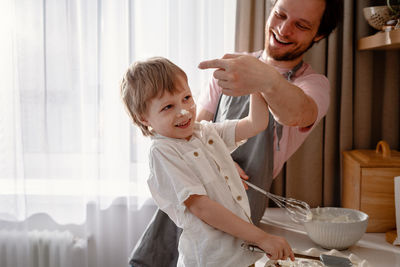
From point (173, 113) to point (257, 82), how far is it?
0.67ft

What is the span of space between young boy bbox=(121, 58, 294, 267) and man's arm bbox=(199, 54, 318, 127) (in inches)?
2.0

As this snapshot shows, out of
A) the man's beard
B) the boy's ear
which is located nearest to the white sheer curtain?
the man's beard

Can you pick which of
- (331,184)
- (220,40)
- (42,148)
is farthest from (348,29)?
(42,148)

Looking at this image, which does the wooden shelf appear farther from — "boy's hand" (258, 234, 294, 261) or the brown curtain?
"boy's hand" (258, 234, 294, 261)

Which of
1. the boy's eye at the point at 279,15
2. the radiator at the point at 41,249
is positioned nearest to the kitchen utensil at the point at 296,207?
the boy's eye at the point at 279,15

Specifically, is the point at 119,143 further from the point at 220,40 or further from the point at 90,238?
the point at 220,40

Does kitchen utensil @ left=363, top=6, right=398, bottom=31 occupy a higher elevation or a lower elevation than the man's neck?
higher

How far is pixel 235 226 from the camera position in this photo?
980 millimetres

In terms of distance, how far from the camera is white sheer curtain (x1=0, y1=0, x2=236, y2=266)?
197 centimetres

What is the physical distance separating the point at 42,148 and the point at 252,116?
1267 mm

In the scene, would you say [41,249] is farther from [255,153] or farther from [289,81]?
[289,81]

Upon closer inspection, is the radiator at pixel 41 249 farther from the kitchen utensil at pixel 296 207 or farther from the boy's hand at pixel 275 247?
the boy's hand at pixel 275 247

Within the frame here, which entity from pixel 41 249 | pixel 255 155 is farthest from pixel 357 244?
pixel 41 249

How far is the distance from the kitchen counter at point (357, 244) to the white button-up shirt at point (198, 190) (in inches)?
14.6
